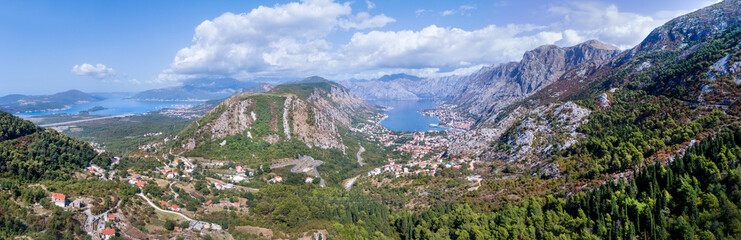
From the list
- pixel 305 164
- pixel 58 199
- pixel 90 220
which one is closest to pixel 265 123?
pixel 305 164

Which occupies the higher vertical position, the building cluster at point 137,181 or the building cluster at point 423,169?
the building cluster at point 137,181

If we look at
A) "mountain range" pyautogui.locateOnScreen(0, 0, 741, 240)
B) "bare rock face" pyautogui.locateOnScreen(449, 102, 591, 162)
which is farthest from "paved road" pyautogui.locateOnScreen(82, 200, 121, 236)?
"bare rock face" pyautogui.locateOnScreen(449, 102, 591, 162)

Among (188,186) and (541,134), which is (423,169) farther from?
(188,186)

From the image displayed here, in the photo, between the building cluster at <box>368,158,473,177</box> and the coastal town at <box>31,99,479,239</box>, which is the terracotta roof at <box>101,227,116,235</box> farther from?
the building cluster at <box>368,158,473,177</box>

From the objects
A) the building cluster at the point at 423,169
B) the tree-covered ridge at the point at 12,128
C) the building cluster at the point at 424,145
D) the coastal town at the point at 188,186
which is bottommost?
the building cluster at the point at 424,145

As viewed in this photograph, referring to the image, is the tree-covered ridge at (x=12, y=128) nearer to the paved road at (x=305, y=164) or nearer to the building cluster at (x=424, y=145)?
the paved road at (x=305, y=164)

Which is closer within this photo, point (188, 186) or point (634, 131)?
point (634, 131)

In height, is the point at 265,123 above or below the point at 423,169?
above

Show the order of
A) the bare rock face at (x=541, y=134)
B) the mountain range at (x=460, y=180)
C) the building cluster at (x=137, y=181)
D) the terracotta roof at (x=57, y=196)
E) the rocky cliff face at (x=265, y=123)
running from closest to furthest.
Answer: the mountain range at (x=460, y=180) < the terracotta roof at (x=57, y=196) < the building cluster at (x=137, y=181) < the bare rock face at (x=541, y=134) < the rocky cliff face at (x=265, y=123)

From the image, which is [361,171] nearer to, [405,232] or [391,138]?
[405,232]

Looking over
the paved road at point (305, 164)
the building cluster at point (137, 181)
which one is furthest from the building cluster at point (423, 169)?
the building cluster at point (137, 181)
